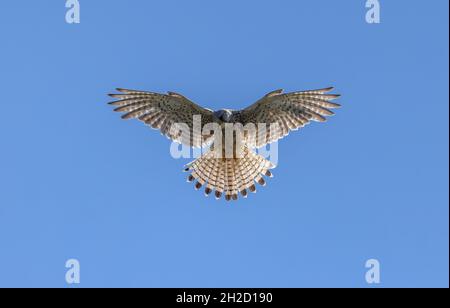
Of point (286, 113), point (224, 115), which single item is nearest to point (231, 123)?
point (224, 115)

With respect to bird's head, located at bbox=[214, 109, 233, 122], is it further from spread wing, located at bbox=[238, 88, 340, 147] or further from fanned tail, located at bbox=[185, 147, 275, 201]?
fanned tail, located at bbox=[185, 147, 275, 201]

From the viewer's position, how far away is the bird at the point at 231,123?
52.9 feet

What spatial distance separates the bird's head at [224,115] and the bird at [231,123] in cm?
3

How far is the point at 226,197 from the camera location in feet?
54.1

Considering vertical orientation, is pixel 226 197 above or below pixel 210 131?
below

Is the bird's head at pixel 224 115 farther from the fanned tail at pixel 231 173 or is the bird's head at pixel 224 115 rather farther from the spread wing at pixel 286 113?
the fanned tail at pixel 231 173

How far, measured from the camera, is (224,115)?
1578 centimetres

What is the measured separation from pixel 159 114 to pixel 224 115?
1.42m

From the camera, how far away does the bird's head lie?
15781mm

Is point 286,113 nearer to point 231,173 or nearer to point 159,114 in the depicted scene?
point 231,173

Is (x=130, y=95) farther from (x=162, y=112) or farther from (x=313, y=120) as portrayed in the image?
(x=313, y=120)

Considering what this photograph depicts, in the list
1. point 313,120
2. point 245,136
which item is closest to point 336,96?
point 313,120

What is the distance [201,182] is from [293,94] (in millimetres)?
2472

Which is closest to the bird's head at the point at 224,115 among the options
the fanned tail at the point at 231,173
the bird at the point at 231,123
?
the bird at the point at 231,123
